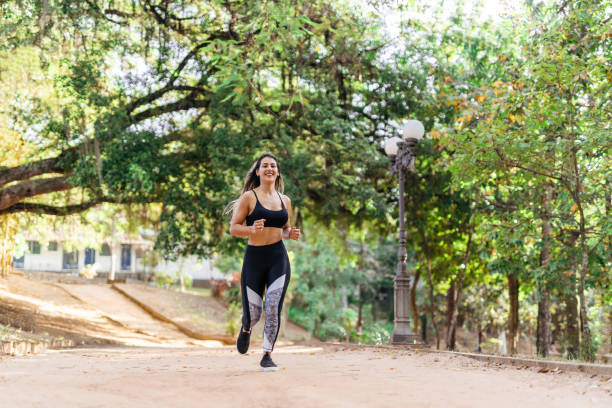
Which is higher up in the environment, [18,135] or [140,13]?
[140,13]

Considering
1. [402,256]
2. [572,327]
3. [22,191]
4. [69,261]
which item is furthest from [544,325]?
[69,261]

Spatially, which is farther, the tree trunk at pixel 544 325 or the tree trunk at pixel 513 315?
the tree trunk at pixel 513 315

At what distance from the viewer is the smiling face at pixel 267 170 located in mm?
6566

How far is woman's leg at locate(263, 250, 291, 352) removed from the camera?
6410 mm

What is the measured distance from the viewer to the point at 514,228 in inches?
514

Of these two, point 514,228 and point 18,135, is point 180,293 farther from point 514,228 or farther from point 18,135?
point 514,228

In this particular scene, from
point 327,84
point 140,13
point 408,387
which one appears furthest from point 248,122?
point 408,387

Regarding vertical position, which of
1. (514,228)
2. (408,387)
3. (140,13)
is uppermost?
(140,13)

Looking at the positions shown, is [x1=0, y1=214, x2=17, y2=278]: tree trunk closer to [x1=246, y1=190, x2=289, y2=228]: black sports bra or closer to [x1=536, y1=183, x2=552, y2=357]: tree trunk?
[x1=536, y1=183, x2=552, y2=357]: tree trunk

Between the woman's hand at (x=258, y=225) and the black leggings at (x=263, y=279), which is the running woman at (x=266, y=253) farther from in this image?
the woman's hand at (x=258, y=225)

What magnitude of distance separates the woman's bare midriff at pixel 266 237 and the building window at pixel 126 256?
38.4 meters

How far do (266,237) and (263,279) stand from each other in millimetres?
478

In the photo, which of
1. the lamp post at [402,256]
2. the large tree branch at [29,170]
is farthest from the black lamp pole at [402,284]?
the large tree branch at [29,170]

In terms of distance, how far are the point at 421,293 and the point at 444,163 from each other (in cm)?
2179
